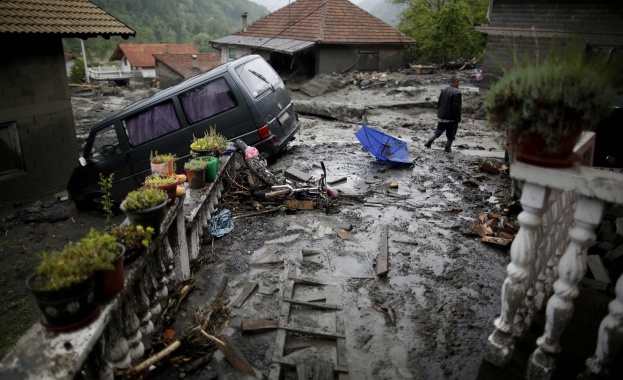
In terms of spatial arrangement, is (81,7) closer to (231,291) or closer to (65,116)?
(65,116)

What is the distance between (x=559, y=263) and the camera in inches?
85.7


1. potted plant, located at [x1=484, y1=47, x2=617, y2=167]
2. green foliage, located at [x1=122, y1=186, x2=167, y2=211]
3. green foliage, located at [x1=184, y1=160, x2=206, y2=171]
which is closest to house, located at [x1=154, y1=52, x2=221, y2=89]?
green foliage, located at [x1=184, y1=160, x2=206, y2=171]

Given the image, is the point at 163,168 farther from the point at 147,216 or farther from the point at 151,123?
the point at 151,123

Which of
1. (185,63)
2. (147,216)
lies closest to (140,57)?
(185,63)

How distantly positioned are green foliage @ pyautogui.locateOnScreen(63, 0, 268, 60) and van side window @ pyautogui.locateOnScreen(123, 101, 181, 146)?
73344mm

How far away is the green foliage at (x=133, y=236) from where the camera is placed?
105 inches

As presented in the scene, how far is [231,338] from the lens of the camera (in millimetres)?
3102

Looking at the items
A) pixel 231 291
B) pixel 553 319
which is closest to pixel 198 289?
pixel 231 291

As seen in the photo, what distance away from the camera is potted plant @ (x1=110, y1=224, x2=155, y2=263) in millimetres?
2668

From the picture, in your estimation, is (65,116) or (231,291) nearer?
(231,291)

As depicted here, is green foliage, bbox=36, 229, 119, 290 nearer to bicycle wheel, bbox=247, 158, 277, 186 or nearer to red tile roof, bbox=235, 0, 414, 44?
bicycle wheel, bbox=247, 158, 277, 186

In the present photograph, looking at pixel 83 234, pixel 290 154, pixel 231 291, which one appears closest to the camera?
pixel 231 291

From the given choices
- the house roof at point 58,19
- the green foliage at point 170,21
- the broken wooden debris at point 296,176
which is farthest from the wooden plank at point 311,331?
the green foliage at point 170,21

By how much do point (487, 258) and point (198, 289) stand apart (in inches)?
128
